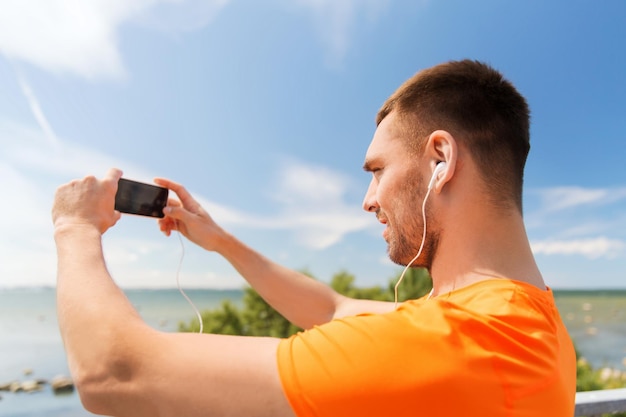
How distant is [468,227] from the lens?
0.91 meters

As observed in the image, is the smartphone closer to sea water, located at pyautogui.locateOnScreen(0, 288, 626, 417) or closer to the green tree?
sea water, located at pyautogui.locateOnScreen(0, 288, 626, 417)

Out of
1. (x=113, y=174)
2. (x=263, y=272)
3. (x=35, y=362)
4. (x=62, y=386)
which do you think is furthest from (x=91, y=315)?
(x=35, y=362)

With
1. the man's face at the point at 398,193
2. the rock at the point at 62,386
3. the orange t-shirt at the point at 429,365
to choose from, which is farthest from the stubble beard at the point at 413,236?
the rock at the point at 62,386

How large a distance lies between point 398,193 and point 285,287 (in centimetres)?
88

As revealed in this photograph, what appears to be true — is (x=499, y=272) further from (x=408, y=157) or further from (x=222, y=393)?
(x=222, y=393)

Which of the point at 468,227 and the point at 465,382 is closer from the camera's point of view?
the point at 465,382

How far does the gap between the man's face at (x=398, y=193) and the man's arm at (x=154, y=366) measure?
1.56 feet

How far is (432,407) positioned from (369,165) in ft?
2.09

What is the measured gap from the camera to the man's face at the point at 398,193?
98cm

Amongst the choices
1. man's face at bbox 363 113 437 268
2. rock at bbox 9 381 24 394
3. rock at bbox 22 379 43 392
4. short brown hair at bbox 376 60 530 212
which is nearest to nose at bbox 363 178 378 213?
man's face at bbox 363 113 437 268

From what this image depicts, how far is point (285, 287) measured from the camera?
1.72 meters

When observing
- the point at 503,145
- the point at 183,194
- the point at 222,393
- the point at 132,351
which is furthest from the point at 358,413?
the point at 183,194

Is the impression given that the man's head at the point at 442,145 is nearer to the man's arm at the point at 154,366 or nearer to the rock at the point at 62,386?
the man's arm at the point at 154,366

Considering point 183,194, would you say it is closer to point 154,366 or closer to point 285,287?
point 285,287
